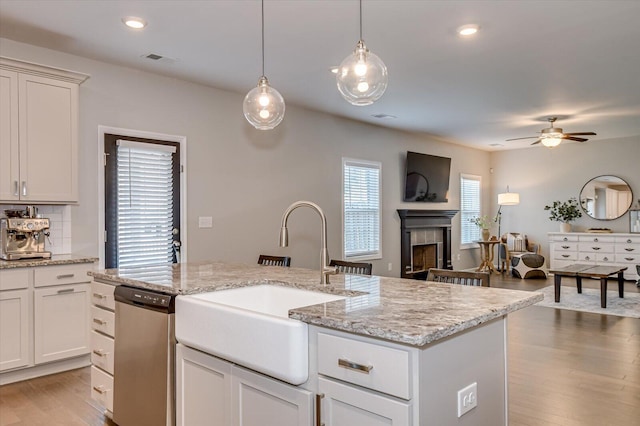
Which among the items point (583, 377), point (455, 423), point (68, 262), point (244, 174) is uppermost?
point (244, 174)

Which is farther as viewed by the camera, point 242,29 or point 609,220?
point 609,220

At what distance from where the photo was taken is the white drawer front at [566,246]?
29.2 feet

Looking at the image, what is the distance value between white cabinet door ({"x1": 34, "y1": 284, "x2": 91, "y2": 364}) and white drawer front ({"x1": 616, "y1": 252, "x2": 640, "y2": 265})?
28.7 feet

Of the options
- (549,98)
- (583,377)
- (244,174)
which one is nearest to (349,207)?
(244,174)

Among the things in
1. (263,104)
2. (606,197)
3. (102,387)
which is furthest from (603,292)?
(102,387)

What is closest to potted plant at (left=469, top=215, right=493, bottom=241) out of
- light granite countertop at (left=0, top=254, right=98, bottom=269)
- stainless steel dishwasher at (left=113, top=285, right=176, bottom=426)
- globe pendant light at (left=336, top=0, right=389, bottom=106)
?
globe pendant light at (left=336, top=0, right=389, bottom=106)

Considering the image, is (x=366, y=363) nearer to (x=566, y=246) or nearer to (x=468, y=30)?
(x=468, y=30)

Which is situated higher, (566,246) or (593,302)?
(566,246)

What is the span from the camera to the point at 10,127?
3.61 meters

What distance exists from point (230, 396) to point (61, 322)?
2.46 meters

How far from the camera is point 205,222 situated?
5.10 m

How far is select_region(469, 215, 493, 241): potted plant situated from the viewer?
9.81m

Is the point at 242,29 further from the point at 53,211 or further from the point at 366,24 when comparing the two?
the point at 53,211

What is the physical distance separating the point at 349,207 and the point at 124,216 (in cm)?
354
